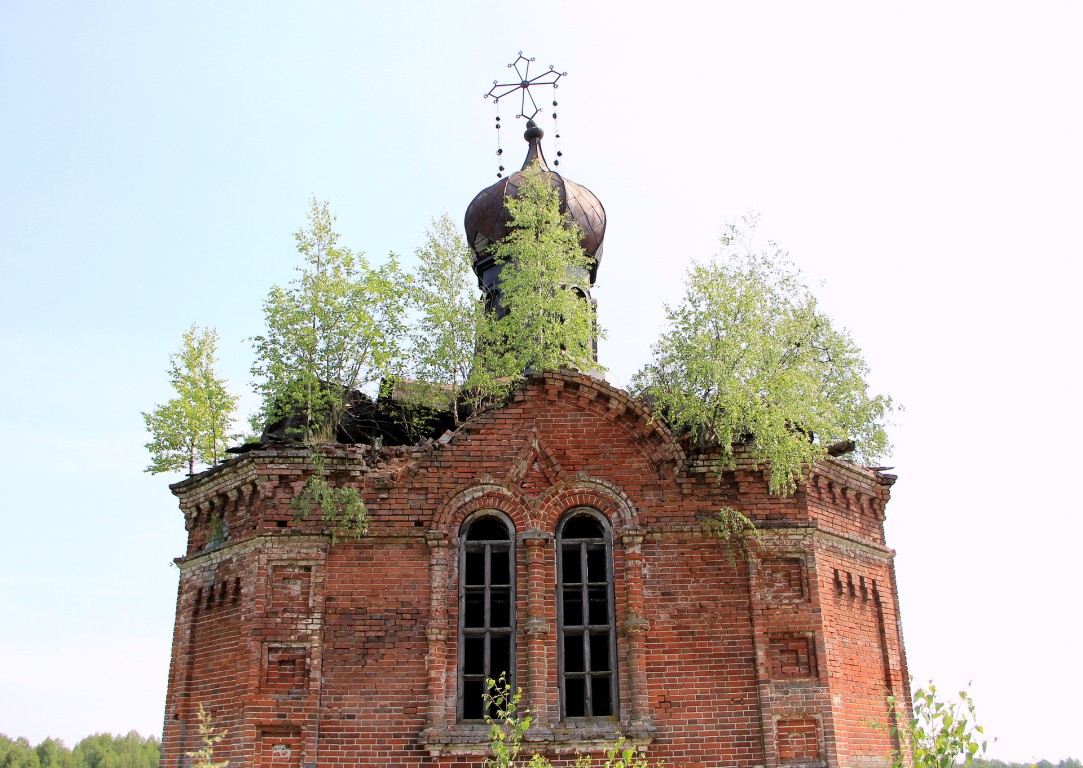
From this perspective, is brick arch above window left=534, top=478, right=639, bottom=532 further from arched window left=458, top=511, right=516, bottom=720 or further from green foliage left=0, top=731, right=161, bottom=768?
green foliage left=0, top=731, right=161, bottom=768

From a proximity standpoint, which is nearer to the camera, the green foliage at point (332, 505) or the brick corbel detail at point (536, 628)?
the brick corbel detail at point (536, 628)

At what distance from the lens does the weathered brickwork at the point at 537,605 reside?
975 cm

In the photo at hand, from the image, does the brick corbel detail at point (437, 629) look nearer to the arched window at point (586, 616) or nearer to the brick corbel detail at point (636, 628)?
the arched window at point (586, 616)

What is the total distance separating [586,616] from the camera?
33.9ft

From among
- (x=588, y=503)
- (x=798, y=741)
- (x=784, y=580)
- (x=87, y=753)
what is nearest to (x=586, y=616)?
(x=588, y=503)

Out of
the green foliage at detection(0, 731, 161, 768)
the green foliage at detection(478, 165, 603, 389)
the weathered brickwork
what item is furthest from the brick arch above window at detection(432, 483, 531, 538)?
the green foliage at detection(0, 731, 161, 768)

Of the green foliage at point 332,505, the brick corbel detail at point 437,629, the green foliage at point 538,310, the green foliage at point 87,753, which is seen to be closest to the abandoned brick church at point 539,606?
the brick corbel detail at point 437,629

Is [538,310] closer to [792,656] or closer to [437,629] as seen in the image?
[437,629]

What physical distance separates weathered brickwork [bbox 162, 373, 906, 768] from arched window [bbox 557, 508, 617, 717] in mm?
109

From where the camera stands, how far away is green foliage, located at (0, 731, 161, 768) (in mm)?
63344

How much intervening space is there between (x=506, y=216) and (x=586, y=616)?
7.64m

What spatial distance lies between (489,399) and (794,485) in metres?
3.77

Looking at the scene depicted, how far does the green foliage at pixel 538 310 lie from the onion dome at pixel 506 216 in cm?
255

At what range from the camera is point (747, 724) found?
9.88 meters
